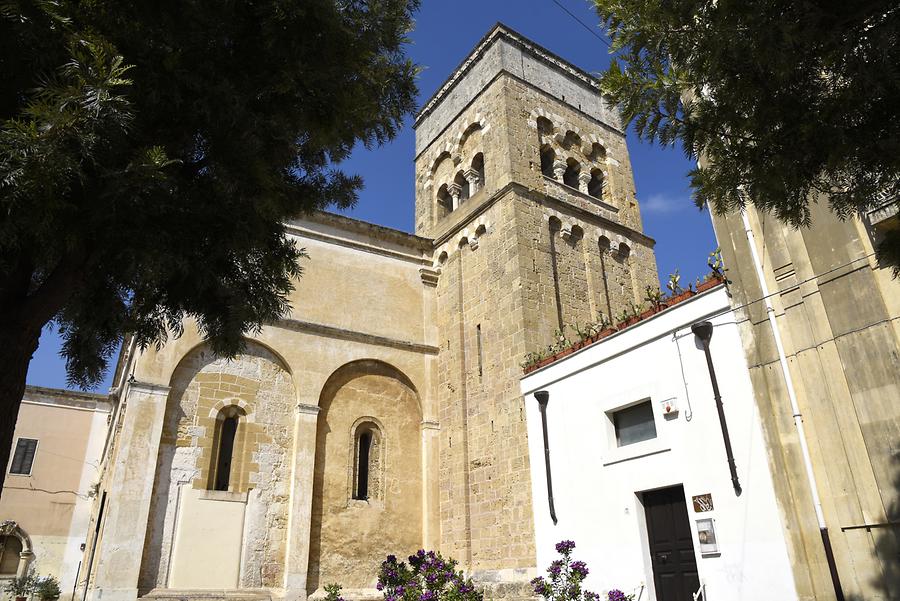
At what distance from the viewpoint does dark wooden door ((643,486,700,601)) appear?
9430 millimetres

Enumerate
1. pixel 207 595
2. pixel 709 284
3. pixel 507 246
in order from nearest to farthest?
pixel 709 284 → pixel 207 595 → pixel 507 246

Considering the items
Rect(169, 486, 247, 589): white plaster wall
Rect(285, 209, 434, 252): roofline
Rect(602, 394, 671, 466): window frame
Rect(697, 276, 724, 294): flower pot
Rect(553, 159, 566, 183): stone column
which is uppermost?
Rect(553, 159, 566, 183): stone column

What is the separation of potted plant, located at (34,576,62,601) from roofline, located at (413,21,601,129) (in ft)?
58.5

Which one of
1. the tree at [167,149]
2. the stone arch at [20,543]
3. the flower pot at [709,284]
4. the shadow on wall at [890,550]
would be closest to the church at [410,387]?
the flower pot at [709,284]

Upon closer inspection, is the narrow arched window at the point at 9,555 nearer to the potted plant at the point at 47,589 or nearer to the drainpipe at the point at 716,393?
the potted plant at the point at 47,589

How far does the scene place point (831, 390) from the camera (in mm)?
8047

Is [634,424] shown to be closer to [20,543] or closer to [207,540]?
[207,540]

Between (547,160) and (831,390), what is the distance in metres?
12.3

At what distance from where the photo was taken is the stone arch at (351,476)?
1412cm

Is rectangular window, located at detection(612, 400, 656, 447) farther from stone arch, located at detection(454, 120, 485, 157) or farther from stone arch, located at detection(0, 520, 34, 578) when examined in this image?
stone arch, located at detection(0, 520, 34, 578)

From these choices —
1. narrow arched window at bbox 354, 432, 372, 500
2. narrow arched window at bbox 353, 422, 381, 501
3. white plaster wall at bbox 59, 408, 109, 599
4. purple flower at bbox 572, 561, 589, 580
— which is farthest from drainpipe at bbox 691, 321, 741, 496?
white plaster wall at bbox 59, 408, 109, 599

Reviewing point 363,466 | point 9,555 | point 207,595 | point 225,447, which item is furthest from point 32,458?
point 363,466

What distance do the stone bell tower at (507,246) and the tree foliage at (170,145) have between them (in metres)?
7.98

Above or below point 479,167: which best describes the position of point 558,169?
below
